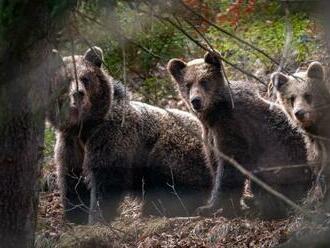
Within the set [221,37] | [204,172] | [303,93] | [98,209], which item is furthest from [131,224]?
[221,37]

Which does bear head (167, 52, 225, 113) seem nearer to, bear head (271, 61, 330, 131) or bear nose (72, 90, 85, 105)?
bear head (271, 61, 330, 131)

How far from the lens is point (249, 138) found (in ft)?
32.2

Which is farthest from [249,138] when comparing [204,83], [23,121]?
[23,121]

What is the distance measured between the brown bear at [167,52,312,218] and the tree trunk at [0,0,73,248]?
2899 millimetres

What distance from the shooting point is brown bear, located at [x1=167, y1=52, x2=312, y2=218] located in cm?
962

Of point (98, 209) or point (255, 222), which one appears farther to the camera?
point (98, 209)

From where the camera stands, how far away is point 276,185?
970cm

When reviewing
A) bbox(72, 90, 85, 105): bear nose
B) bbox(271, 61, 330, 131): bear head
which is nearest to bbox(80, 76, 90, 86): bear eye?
bbox(72, 90, 85, 105): bear nose

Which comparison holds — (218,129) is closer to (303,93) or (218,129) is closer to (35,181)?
(303,93)

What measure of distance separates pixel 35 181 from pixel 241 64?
18.8 feet

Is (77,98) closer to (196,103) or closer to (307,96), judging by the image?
(196,103)

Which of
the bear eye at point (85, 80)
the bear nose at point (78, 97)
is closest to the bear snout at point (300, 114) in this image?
the bear nose at point (78, 97)

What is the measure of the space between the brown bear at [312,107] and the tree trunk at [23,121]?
2765 mm

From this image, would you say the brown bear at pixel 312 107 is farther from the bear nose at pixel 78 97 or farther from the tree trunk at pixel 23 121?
the tree trunk at pixel 23 121
